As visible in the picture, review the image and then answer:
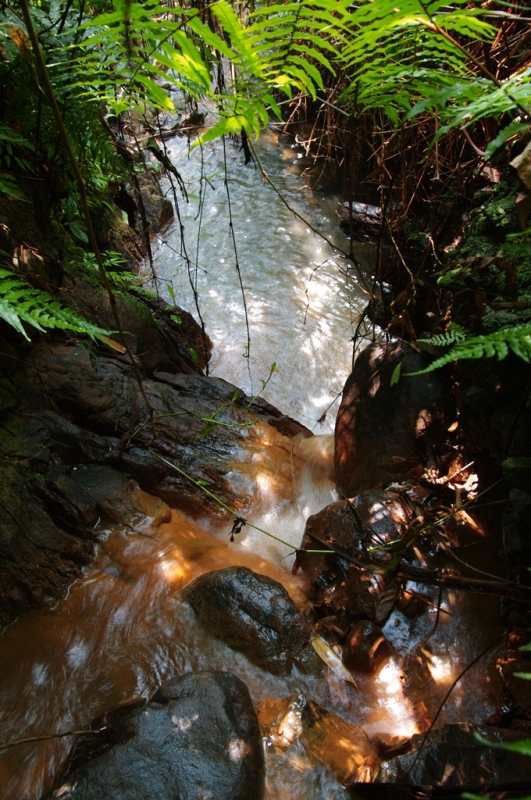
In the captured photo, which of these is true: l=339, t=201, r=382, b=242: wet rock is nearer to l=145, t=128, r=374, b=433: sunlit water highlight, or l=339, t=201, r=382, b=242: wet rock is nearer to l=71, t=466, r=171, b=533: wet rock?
l=145, t=128, r=374, b=433: sunlit water highlight

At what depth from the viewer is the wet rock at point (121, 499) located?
307cm

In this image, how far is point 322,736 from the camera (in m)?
2.19

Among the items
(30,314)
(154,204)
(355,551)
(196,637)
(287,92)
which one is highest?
(287,92)

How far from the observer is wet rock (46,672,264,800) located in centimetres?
183

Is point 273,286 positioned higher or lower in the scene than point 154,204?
lower

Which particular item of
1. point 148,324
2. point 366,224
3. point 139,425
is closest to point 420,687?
point 139,425

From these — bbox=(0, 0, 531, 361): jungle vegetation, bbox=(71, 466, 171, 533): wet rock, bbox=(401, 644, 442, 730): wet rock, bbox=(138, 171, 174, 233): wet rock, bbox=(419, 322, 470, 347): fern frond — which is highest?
bbox=(0, 0, 531, 361): jungle vegetation

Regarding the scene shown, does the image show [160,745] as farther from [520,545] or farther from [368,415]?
[368,415]

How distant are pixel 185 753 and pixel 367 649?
1031mm

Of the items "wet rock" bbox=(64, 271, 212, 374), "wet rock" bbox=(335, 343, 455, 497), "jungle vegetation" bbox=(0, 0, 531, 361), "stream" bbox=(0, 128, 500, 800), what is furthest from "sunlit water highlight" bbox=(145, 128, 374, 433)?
"jungle vegetation" bbox=(0, 0, 531, 361)

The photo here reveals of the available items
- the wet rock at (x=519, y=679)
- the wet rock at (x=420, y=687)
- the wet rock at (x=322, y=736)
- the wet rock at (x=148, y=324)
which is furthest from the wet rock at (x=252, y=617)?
the wet rock at (x=148, y=324)

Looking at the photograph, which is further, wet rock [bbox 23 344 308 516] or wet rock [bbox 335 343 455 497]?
wet rock [bbox 23 344 308 516]

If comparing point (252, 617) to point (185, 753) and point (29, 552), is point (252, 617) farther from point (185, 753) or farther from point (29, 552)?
point (29, 552)

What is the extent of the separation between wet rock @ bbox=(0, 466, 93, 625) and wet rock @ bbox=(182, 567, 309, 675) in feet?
2.36
